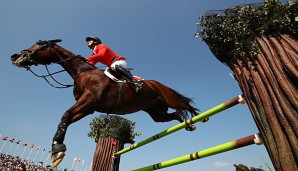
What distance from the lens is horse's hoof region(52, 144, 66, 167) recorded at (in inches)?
132

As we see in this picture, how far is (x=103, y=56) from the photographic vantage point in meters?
4.77

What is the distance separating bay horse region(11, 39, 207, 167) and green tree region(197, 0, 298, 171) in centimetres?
229

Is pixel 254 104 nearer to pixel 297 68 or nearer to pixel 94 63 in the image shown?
pixel 297 68

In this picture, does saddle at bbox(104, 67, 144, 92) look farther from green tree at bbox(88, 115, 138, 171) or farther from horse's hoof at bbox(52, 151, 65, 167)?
green tree at bbox(88, 115, 138, 171)

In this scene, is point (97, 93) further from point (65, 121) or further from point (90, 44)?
point (90, 44)

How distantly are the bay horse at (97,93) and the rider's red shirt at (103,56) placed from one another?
181mm

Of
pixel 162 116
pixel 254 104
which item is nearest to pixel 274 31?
pixel 254 104

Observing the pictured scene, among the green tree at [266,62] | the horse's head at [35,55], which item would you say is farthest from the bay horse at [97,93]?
the green tree at [266,62]

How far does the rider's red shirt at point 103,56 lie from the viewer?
15.4 ft

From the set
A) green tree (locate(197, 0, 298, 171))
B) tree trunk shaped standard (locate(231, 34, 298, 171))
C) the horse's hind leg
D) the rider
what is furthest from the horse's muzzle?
tree trunk shaped standard (locate(231, 34, 298, 171))

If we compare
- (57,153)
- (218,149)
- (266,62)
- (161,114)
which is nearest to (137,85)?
(161,114)

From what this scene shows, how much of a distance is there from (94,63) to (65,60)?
55 centimetres

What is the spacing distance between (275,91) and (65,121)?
10.1 feet

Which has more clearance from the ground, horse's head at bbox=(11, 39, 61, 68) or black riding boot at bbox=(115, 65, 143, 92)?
horse's head at bbox=(11, 39, 61, 68)
